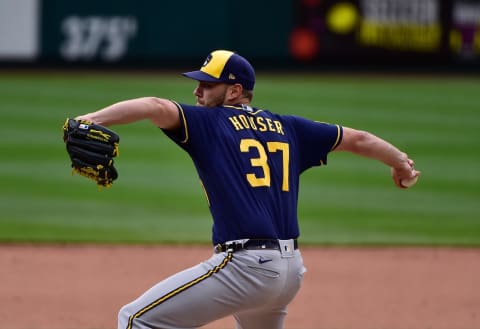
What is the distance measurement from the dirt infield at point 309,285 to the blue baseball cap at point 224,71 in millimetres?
2328

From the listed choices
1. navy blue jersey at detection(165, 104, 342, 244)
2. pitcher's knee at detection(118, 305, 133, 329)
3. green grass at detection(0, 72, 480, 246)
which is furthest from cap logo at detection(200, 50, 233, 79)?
green grass at detection(0, 72, 480, 246)

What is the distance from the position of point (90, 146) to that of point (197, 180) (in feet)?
27.7

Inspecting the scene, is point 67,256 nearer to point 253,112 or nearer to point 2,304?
point 2,304

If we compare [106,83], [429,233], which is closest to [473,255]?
[429,233]

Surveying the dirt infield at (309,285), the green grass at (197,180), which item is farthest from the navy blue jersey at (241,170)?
the green grass at (197,180)

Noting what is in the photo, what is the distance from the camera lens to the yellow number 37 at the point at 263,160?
14.3 feet

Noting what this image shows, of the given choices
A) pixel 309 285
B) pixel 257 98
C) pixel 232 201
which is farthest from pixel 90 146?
pixel 257 98

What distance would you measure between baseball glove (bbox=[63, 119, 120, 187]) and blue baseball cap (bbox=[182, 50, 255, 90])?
663 millimetres

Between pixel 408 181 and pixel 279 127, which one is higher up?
pixel 279 127

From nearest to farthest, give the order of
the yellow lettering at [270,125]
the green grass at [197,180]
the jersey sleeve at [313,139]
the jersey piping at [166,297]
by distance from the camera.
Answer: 1. the jersey piping at [166,297]
2. the yellow lettering at [270,125]
3. the jersey sleeve at [313,139]
4. the green grass at [197,180]

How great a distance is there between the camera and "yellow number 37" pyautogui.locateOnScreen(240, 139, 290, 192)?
435cm

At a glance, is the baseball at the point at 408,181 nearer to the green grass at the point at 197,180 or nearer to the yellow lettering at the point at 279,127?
the yellow lettering at the point at 279,127

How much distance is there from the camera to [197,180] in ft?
40.8

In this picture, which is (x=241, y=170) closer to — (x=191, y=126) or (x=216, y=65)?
(x=191, y=126)
